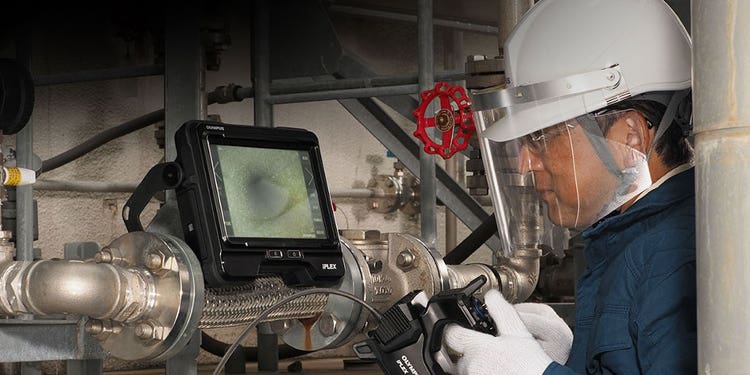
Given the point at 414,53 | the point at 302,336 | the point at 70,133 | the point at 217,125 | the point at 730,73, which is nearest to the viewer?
the point at 730,73

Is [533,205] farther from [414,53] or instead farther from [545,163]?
[414,53]

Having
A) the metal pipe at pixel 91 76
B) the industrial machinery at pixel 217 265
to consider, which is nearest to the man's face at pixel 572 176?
the industrial machinery at pixel 217 265

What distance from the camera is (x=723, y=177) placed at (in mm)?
741

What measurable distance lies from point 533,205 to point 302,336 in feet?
1.77

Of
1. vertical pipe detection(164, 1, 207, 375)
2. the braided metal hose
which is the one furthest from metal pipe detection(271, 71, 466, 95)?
the braided metal hose

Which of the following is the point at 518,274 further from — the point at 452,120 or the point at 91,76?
the point at 91,76

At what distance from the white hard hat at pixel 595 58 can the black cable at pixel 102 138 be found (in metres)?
2.18

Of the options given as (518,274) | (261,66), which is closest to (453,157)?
(261,66)

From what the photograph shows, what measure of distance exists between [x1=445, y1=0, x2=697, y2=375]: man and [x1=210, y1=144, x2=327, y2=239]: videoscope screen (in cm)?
46

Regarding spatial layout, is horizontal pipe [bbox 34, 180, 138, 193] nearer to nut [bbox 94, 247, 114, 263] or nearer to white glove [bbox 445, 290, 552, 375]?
nut [bbox 94, 247, 114, 263]

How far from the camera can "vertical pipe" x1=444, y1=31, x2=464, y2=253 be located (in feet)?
13.7

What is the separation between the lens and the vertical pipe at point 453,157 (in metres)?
4.18

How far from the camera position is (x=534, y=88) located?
1.09 metres

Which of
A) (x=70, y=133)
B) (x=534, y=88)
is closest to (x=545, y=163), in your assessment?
(x=534, y=88)
